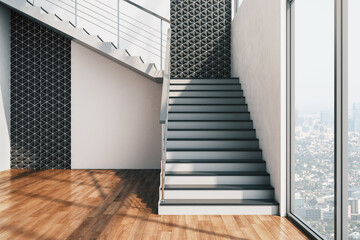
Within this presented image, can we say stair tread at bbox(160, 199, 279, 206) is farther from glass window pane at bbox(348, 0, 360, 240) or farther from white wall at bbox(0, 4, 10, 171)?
white wall at bbox(0, 4, 10, 171)

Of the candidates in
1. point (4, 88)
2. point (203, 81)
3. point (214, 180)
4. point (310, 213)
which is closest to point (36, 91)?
point (4, 88)

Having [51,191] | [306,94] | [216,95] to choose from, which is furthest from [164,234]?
[216,95]

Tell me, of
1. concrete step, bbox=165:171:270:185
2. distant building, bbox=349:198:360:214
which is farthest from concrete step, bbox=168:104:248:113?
distant building, bbox=349:198:360:214

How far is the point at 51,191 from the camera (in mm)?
4773

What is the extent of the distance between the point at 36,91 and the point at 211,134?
12.5 feet

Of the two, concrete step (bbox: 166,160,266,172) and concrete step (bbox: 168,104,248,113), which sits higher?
concrete step (bbox: 168,104,248,113)

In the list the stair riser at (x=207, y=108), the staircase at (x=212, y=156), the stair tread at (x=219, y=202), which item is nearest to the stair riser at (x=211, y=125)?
the staircase at (x=212, y=156)

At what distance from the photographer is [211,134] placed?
501cm

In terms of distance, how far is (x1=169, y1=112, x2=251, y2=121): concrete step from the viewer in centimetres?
538

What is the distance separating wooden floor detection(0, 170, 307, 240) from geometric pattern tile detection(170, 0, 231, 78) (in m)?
2.99

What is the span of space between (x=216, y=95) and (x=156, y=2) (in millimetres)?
2797

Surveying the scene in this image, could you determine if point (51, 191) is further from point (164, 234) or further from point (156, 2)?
point (156, 2)

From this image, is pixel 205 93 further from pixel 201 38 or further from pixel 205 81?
pixel 201 38

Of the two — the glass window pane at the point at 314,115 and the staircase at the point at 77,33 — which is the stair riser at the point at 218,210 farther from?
the staircase at the point at 77,33
